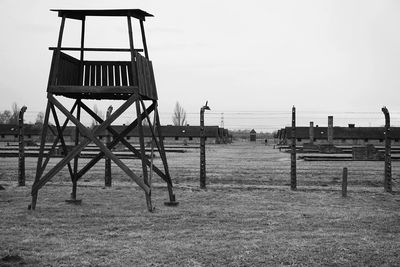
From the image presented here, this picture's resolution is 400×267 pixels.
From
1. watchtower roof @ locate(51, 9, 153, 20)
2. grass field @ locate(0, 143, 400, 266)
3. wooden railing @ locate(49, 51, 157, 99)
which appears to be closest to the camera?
grass field @ locate(0, 143, 400, 266)

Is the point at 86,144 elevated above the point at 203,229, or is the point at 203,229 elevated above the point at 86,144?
the point at 86,144

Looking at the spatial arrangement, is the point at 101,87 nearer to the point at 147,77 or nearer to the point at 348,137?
the point at 147,77

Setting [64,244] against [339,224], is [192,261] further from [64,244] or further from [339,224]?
[339,224]

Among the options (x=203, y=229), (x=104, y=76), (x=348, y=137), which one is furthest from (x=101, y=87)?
(x=348, y=137)

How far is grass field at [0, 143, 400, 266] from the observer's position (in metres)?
5.57

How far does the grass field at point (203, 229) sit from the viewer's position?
5570mm

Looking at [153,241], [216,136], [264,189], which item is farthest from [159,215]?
[216,136]

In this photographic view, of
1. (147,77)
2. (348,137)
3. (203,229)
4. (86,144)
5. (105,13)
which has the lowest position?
(203,229)

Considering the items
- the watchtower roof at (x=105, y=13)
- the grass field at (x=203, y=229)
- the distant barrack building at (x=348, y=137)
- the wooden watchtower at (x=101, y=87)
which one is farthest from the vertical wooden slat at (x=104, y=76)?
the distant barrack building at (x=348, y=137)

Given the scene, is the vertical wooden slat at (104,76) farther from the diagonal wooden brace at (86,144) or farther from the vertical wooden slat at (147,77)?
the diagonal wooden brace at (86,144)

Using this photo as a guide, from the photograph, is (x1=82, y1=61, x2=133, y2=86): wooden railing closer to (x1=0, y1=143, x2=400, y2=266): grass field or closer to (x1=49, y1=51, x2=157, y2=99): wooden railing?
(x1=49, y1=51, x2=157, y2=99): wooden railing

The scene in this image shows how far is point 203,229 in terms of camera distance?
731 centimetres

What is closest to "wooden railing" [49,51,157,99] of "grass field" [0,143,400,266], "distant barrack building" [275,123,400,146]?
"grass field" [0,143,400,266]

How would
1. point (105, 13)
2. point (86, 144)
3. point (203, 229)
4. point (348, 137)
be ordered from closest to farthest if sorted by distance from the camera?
point (203, 229) < point (86, 144) < point (105, 13) < point (348, 137)
